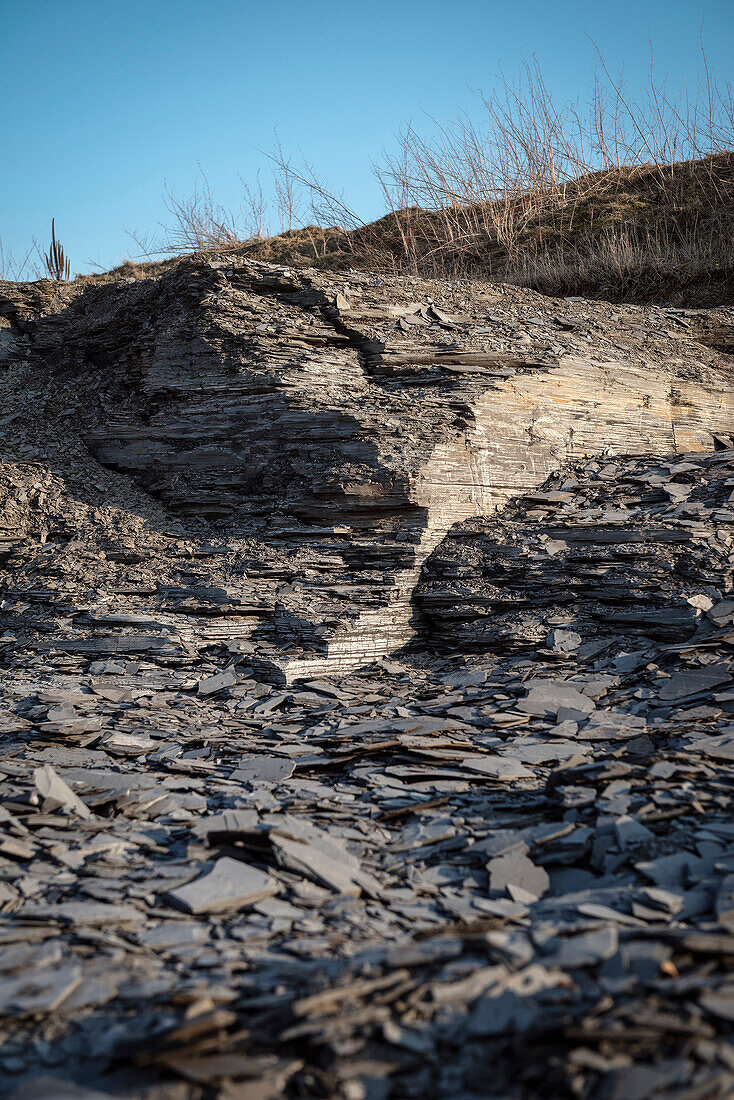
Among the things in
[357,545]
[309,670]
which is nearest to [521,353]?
[357,545]

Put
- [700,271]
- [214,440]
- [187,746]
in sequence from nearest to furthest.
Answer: [187,746] < [214,440] < [700,271]

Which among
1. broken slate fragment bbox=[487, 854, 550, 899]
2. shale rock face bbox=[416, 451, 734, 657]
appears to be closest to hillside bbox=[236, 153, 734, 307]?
shale rock face bbox=[416, 451, 734, 657]

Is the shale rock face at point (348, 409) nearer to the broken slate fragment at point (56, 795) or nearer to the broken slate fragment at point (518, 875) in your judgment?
the broken slate fragment at point (56, 795)

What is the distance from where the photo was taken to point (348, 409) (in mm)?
6566

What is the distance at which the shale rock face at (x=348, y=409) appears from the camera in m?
6.02

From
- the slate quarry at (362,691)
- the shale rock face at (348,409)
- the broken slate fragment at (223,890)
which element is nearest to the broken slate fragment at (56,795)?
the slate quarry at (362,691)

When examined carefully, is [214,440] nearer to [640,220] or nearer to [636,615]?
[636,615]

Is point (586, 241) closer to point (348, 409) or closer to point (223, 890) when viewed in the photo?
point (348, 409)

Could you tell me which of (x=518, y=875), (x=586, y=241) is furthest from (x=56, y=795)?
(x=586, y=241)

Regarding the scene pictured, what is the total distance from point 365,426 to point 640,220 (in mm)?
8189

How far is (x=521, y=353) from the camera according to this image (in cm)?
716

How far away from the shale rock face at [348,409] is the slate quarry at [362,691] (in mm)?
37

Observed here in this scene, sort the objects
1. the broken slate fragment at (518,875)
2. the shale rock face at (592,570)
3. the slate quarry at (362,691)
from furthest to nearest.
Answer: the shale rock face at (592,570) → the broken slate fragment at (518,875) → the slate quarry at (362,691)

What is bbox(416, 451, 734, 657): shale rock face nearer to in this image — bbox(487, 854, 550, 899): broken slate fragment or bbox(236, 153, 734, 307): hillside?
bbox(487, 854, 550, 899): broken slate fragment
